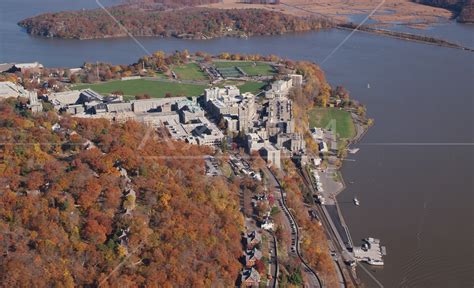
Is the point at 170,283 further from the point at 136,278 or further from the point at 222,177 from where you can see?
the point at 222,177

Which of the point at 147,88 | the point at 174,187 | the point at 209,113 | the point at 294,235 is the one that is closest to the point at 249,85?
the point at 147,88

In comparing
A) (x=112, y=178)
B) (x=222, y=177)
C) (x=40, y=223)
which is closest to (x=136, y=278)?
(x=40, y=223)

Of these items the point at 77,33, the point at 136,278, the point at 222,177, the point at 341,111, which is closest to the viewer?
the point at 136,278

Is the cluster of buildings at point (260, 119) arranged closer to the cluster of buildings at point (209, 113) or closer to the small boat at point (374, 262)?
the cluster of buildings at point (209, 113)

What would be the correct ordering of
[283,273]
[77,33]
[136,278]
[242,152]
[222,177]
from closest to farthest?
[136,278]
[283,273]
[222,177]
[242,152]
[77,33]

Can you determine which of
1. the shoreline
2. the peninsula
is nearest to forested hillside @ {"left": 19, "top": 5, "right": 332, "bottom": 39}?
the shoreline

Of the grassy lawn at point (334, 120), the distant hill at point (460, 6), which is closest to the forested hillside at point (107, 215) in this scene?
the grassy lawn at point (334, 120)

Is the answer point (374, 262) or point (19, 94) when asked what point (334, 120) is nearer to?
point (374, 262)
